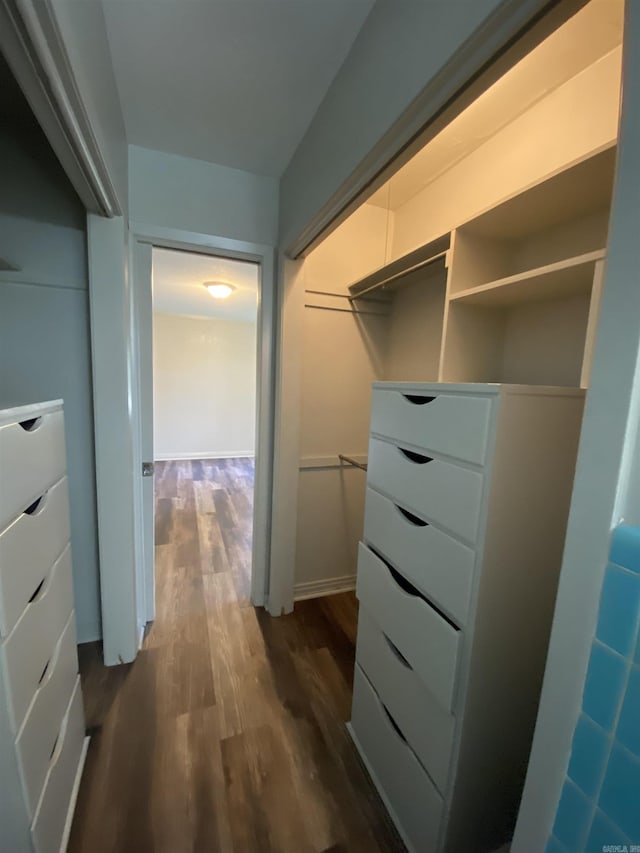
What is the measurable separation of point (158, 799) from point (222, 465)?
14.5 feet

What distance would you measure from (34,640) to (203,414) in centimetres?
500

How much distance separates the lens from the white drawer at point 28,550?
0.71 meters

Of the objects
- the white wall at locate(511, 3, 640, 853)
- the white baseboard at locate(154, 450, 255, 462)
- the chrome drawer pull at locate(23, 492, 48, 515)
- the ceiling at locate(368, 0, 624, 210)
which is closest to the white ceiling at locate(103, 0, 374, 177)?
the ceiling at locate(368, 0, 624, 210)

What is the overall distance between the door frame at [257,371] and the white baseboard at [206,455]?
12.4ft

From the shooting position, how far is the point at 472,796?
91 centimetres

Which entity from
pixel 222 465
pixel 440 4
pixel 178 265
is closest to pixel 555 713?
pixel 440 4

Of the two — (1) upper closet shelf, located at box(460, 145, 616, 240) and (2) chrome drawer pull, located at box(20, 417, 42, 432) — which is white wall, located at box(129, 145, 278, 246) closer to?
(1) upper closet shelf, located at box(460, 145, 616, 240)

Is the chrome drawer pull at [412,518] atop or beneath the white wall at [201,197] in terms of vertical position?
beneath

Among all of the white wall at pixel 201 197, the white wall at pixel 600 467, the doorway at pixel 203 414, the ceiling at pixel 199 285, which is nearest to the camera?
the white wall at pixel 600 467

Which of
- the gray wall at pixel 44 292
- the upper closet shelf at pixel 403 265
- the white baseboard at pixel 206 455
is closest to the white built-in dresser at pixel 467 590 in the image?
the upper closet shelf at pixel 403 265

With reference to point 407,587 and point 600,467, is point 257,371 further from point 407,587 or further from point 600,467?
point 600,467

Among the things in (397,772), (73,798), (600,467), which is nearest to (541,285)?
(600,467)

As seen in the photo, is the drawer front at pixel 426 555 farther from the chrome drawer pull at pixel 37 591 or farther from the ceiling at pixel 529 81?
the ceiling at pixel 529 81

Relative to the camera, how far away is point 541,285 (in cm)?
108
